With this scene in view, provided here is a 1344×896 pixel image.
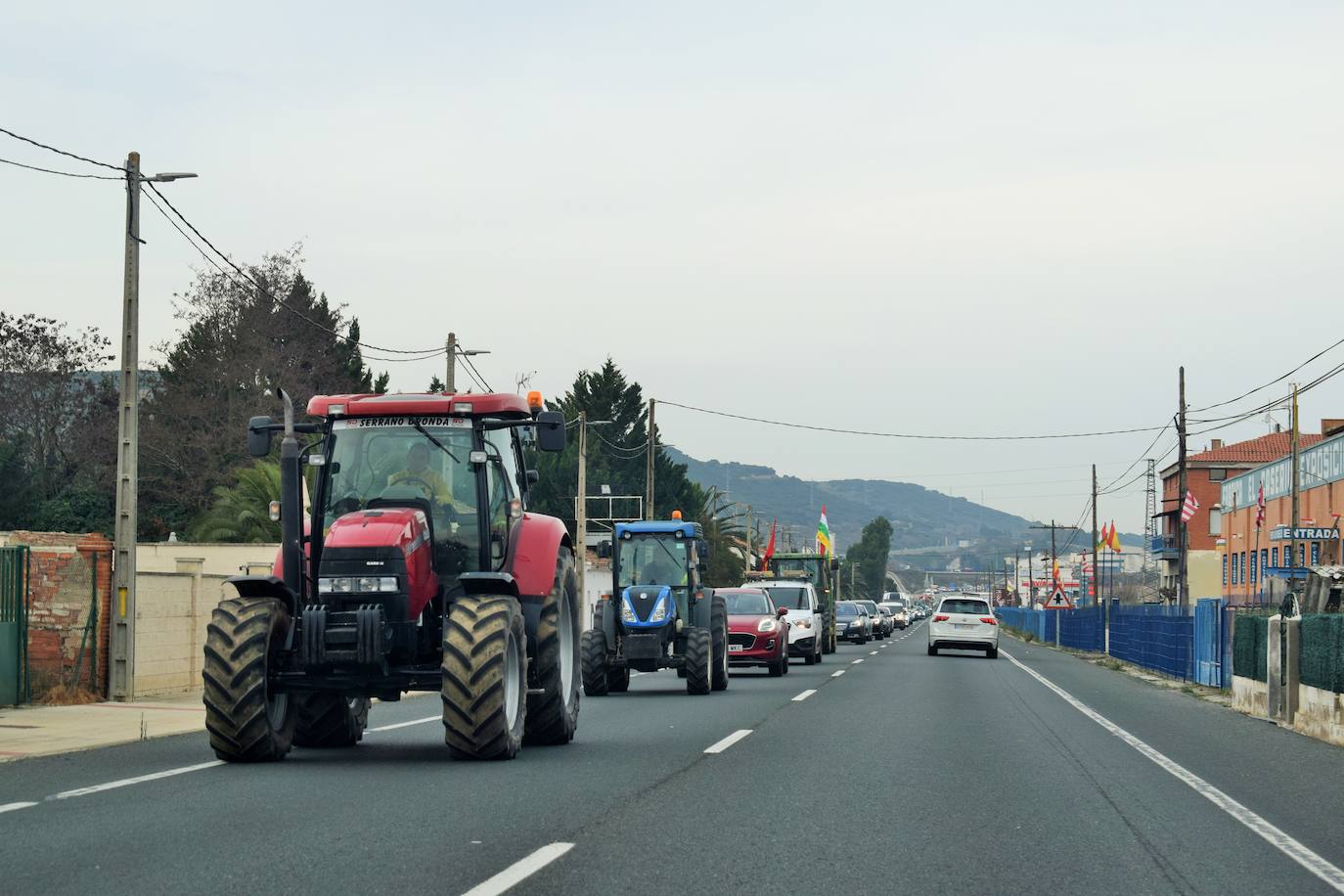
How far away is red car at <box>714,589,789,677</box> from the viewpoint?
1136 inches

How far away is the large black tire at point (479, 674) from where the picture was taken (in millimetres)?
11695

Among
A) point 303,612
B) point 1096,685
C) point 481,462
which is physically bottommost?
point 1096,685

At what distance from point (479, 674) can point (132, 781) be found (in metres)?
2.53

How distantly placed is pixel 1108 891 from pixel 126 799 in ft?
19.9

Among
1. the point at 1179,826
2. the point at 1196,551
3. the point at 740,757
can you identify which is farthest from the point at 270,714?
the point at 1196,551

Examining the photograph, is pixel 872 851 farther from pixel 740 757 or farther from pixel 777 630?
pixel 777 630

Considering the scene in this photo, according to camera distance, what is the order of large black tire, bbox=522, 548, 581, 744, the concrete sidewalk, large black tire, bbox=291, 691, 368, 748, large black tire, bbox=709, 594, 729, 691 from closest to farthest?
large black tire, bbox=522, 548, 581, 744, large black tire, bbox=291, 691, 368, 748, the concrete sidewalk, large black tire, bbox=709, 594, 729, 691

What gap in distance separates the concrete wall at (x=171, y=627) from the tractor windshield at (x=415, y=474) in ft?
34.9

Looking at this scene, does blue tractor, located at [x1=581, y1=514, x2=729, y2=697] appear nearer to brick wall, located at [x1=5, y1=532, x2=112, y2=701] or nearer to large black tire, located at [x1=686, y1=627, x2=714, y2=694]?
large black tire, located at [x1=686, y1=627, x2=714, y2=694]

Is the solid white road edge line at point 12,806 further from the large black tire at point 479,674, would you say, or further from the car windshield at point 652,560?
the car windshield at point 652,560

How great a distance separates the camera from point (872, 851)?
828 centimetres

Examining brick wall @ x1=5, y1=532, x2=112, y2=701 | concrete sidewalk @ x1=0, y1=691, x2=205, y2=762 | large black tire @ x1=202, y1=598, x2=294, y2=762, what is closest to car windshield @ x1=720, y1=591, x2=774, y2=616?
concrete sidewalk @ x1=0, y1=691, x2=205, y2=762

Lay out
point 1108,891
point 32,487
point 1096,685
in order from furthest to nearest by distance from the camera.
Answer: point 32,487, point 1096,685, point 1108,891

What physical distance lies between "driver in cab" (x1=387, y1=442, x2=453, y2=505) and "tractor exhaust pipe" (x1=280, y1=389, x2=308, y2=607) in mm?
800
